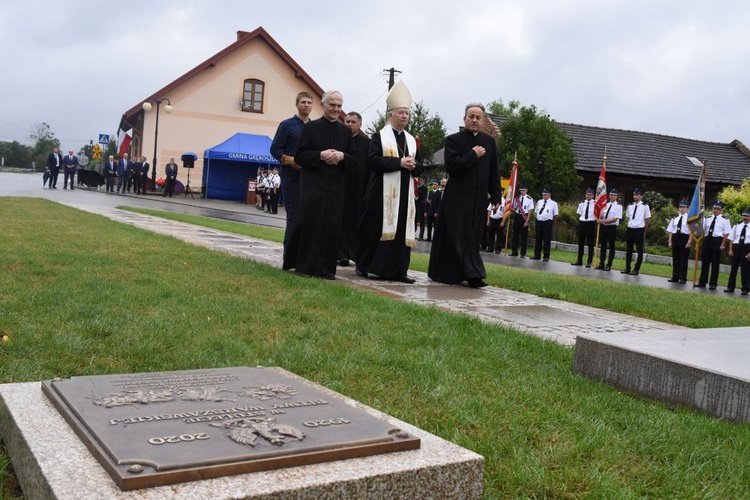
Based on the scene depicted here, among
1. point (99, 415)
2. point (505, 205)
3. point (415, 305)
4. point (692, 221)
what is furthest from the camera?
point (505, 205)

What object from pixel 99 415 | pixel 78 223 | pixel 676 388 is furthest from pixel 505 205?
pixel 99 415

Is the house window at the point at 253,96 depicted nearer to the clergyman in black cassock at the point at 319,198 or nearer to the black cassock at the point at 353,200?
the black cassock at the point at 353,200

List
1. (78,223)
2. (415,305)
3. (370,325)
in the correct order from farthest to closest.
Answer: (78,223) → (415,305) → (370,325)

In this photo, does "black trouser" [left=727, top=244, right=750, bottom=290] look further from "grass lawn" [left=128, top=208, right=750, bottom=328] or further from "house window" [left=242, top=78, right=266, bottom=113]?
"house window" [left=242, top=78, right=266, bottom=113]

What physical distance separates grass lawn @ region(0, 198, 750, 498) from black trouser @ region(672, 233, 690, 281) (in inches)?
507

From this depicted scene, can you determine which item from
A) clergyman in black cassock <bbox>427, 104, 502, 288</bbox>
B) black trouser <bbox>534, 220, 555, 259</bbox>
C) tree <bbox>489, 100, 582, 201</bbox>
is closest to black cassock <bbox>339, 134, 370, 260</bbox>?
clergyman in black cassock <bbox>427, 104, 502, 288</bbox>

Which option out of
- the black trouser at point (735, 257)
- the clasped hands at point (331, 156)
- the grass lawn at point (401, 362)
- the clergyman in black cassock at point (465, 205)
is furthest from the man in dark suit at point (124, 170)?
the grass lawn at point (401, 362)

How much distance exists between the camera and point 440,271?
9.84 metres

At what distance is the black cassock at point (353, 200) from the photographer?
37.8 ft

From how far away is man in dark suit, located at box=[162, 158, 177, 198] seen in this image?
128 ft

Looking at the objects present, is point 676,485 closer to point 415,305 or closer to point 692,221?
point 415,305

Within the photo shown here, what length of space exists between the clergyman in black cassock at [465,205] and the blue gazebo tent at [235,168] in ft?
101

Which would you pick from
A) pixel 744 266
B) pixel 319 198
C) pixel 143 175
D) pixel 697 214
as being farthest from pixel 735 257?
pixel 143 175

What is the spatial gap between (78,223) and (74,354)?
990 centimetres
